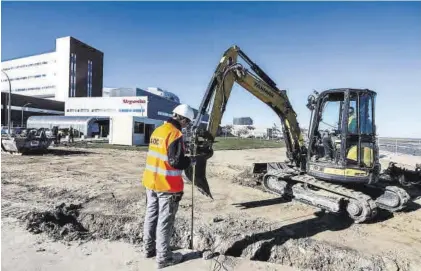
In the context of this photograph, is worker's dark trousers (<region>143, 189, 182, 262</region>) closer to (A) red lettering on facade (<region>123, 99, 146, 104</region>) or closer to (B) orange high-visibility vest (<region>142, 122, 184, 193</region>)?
(B) orange high-visibility vest (<region>142, 122, 184, 193</region>)

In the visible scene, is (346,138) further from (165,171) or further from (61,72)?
(61,72)

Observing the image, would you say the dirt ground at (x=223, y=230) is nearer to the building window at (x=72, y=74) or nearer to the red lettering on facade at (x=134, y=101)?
the red lettering on facade at (x=134, y=101)

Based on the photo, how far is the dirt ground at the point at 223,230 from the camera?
4418mm

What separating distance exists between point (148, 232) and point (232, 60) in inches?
174

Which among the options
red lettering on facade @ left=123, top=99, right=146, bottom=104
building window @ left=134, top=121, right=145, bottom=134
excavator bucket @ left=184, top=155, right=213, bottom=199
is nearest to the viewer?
excavator bucket @ left=184, top=155, right=213, bottom=199

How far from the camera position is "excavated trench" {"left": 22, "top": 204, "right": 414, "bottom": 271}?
4465 millimetres

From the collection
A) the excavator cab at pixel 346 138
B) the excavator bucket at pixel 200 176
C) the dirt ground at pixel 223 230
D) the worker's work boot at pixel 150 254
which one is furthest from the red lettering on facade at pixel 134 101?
the worker's work boot at pixel 150 254

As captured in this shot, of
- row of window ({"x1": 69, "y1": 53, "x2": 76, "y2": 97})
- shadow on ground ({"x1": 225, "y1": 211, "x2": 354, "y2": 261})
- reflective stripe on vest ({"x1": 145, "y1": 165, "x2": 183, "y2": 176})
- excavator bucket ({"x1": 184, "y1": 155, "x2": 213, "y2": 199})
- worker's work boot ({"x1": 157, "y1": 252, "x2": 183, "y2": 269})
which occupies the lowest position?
shadow on ground ({"x1": 225, "y1": 211, "x2": 354, "y2": 261})

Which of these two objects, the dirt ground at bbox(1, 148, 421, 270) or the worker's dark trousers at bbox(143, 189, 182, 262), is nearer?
the worker's dark trousers at bbox(143, 189, 182, 262)

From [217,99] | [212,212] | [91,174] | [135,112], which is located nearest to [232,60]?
[217,99]

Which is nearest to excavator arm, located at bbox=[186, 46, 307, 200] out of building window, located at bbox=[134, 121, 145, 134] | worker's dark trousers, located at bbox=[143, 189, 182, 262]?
worker's dark trousers, located at bbox=[143, 189, 182, 262]

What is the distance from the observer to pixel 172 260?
12.8 ft

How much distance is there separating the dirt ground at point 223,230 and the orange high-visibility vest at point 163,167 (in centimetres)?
105

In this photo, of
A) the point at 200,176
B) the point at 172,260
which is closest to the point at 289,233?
the point at 200,176
